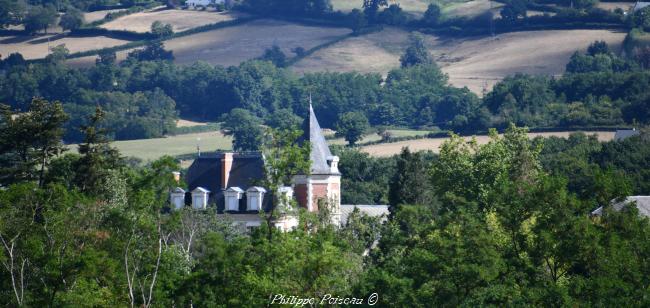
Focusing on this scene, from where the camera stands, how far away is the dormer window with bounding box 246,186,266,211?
9356 centimetres

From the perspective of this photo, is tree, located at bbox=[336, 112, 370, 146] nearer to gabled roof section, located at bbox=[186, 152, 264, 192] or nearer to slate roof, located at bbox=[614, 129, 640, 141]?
slate roof, located at bbox=[614, 129, 640, 141]

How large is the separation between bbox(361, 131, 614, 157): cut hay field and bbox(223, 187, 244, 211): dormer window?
184ft

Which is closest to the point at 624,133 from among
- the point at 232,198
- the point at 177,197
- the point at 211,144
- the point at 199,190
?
the point at 211,144

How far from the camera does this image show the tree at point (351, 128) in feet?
553

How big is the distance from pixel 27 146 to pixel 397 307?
30346 mm

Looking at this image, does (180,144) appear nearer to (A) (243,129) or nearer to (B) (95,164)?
(A) (243,129)

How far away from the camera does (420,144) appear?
160875 mm

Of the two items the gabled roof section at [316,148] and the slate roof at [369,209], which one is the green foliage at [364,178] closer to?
the slate roof at [369,209]

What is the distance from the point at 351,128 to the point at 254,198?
248 feet

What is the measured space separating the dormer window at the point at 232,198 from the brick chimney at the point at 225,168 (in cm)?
144

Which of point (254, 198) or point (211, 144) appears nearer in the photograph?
point (254, 198)

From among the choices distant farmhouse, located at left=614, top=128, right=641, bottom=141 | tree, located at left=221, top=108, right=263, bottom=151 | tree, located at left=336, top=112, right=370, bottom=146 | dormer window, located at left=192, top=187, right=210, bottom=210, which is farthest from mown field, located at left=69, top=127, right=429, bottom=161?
dormer window, located at left=192, top=187, right=210, bottom=210

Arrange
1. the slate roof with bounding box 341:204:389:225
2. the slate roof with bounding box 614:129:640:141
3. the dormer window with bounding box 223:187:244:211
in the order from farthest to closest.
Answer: the slate roof with bounding box 614:129:640:141, the slate roof with bounding box 341:204:389:225, the dormer window with bounding box 223:187:244:211

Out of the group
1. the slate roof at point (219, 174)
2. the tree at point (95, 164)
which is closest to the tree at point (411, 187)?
the slate roof at point (219, 174)
